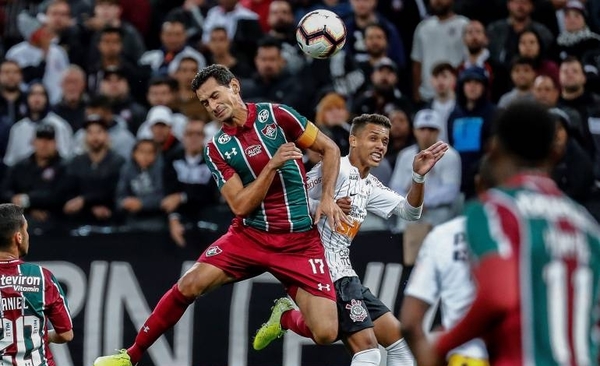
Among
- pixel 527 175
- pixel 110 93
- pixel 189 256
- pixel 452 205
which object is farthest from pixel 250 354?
pixel 527 175

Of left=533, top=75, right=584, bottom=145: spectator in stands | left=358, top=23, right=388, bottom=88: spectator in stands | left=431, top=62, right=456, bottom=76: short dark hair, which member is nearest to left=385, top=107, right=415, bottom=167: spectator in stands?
left=431, top=62, right=456, bottom=76: short dark hair

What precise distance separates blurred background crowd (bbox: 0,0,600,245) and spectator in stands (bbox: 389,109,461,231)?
0.02 meters

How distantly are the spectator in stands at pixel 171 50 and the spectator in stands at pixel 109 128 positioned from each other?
1088 millimetres

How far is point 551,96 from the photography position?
41.4ft

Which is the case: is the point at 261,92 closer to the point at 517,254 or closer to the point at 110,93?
the point at 110,93

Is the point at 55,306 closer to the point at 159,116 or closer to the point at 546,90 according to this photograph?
the point at 159,116

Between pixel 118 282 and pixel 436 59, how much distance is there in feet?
15.9

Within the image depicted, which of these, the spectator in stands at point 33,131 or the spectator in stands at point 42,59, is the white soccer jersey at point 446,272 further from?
the spectator in stands at point 42,59

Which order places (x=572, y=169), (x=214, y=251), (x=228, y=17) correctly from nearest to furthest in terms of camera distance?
(x=214, y=251), (x=572, y=169), (x=228, y=17)

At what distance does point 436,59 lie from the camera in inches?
579

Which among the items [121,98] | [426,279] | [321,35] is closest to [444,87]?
[121,98]

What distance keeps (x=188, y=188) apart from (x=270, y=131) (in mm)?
4073

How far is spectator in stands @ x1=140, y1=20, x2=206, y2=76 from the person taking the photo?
1537 cm

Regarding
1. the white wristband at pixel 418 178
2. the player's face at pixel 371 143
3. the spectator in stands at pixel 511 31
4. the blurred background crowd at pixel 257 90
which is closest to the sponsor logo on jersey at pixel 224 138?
the player's face at pixel 371 143
